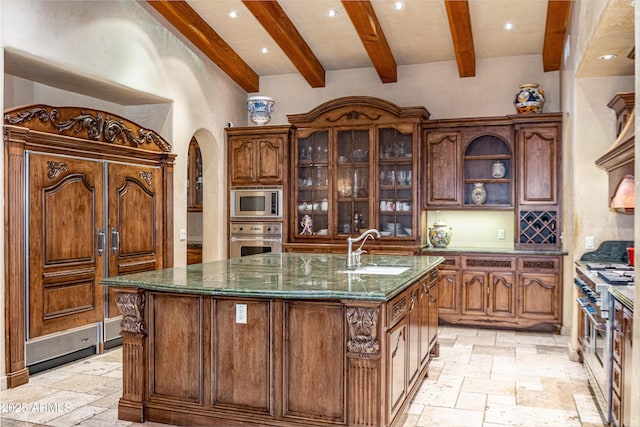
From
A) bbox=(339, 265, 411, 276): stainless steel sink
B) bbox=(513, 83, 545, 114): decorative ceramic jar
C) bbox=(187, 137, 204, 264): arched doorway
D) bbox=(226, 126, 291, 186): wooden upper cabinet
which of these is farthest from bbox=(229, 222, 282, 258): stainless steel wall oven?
bbox=(513, 83, 545, 114): decorative ceramic jar

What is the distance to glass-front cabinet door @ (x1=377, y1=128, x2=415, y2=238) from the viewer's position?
6.60m

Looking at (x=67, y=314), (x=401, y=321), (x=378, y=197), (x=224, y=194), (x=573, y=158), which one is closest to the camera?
(x=401, y=321)

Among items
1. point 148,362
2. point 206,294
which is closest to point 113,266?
point 148,362

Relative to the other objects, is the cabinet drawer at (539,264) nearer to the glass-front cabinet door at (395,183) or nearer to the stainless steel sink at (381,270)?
the glass-front cabinet door at (395,183)

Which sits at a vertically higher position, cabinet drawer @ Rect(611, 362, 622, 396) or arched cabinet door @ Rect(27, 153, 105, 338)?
arched cabinet door @ Rect(27, 153, 105, 338)

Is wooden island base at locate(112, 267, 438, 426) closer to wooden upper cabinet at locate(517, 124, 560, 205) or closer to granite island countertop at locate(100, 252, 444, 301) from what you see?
granite island countertop at locate(100, 252, 444, 301)

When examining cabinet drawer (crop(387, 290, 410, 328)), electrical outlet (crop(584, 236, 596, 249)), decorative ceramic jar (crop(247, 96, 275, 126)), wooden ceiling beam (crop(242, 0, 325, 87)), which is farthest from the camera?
decorative ceramic jar (crop(247, 96, 275, 126))

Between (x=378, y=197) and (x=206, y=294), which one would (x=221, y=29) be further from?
(x=206, y=294)

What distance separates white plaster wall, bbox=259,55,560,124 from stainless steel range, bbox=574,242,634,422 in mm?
2983

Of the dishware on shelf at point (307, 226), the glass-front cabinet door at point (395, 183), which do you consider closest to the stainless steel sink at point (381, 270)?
the glass-front cabinet door at point (395, 183)

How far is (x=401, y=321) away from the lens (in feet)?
10.9

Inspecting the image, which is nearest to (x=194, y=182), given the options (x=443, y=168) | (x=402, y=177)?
(x=402, y=177)

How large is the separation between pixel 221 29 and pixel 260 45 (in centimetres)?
59

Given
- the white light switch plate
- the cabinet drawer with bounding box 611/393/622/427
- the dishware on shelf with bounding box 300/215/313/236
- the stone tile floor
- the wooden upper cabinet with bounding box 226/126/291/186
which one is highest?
the wooden upper cabinet with bounding box 226/126/291/186
